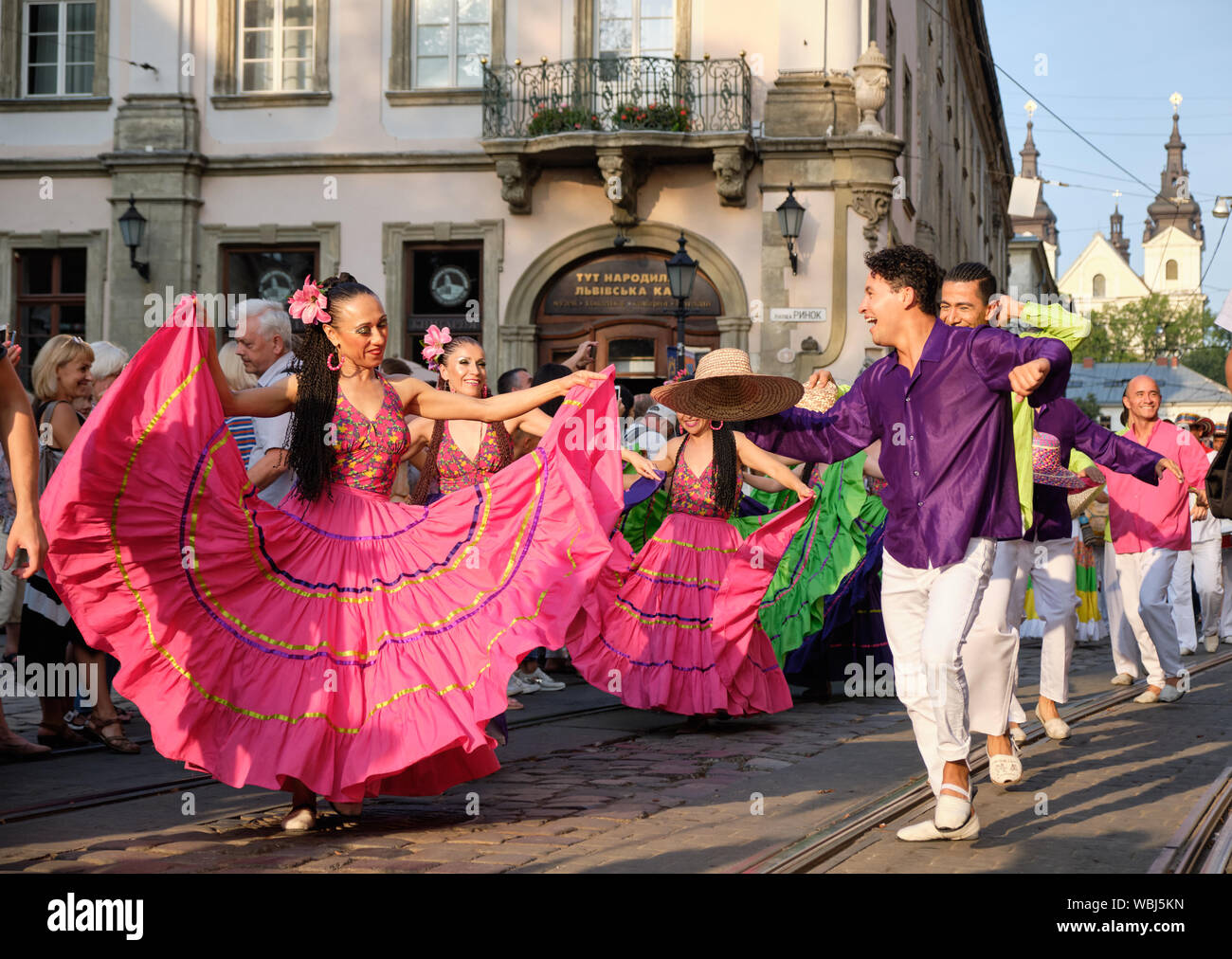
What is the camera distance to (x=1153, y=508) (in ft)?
36.9

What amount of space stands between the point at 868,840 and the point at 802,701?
4.87 metres

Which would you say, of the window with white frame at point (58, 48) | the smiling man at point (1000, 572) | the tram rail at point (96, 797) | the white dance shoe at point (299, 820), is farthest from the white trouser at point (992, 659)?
the window with white frame at point (58, 48)

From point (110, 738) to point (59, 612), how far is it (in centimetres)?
72

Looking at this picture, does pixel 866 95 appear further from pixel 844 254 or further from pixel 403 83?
pixel 403 83

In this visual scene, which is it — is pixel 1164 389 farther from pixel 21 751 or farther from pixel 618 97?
pixel 21 751

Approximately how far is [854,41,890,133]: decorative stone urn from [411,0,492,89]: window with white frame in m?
5.53

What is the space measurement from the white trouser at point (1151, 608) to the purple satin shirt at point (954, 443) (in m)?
5.22

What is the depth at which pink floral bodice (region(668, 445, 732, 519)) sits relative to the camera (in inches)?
364

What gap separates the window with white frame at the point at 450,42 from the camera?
23.5 metres

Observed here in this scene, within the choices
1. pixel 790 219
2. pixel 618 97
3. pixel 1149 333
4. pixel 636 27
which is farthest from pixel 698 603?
pixel 1149 333

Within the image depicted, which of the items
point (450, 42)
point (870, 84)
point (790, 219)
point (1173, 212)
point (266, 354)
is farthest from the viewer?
point (1173, 212)

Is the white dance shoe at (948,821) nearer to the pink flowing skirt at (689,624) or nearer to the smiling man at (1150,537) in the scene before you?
the pink flowing skirt at (689,624)

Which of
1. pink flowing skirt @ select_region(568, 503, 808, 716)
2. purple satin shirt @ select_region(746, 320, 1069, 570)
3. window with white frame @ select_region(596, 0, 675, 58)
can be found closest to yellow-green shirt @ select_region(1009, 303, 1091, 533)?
purple satin shirt @ select_region(746, 320, 1069, 570)

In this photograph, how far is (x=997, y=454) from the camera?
19.4 feet
